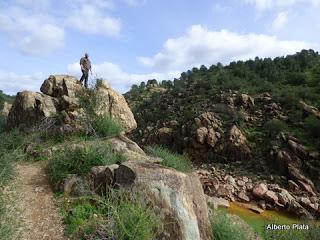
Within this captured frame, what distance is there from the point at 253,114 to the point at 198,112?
182 inches

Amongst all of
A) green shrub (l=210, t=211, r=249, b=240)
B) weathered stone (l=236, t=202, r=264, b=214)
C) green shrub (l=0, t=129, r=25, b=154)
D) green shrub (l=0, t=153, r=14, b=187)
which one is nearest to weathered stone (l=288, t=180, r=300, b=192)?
weathered stone (l=236, t=202, r=264, b=214)

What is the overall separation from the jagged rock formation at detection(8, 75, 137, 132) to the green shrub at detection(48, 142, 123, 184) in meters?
3.90

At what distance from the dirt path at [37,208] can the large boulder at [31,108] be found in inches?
170

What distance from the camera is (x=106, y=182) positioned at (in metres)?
9.40

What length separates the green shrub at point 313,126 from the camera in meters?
29.7

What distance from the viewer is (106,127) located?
552 inches

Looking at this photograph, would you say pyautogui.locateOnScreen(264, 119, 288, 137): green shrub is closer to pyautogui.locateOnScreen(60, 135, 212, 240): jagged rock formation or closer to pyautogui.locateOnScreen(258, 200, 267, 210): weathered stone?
pyautogui.locateOnScreen(258, 200, 267, 210): weathered stone

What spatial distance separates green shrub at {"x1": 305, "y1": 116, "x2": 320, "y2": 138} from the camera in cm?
2966

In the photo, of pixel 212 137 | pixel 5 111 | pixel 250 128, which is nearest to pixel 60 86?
pixel 5 111

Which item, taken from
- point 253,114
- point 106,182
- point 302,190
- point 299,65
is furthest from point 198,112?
point 106,182

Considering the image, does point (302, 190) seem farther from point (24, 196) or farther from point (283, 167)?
point (24, 196)

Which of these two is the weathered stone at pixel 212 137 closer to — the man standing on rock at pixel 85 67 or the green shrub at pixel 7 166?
the man standing on rock at pixel 85 67

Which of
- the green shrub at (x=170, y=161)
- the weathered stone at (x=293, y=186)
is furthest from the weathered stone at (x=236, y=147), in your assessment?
the green shrub at (x=170, y=161)

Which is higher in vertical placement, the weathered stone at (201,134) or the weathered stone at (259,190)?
the weathered stone at (201,134)
